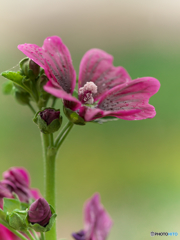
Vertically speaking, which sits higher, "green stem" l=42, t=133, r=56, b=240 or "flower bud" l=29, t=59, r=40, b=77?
"flower bud" l=29, t=59, r=40, b=77

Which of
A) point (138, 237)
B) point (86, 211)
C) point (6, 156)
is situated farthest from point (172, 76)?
point (86, 211)

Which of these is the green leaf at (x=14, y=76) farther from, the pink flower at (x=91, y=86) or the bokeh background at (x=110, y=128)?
the bokeh background at (x=110, y=128)

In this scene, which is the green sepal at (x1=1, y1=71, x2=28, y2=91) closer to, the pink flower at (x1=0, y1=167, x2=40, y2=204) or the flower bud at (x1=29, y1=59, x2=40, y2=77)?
the flower bud at (x1=29, y1=59, x2=40, y2=77)

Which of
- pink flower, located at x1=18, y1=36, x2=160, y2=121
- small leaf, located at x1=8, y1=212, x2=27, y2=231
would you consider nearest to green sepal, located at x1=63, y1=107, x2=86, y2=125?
pink flower, located at x1=18, y1=36, x2=160, y2=121

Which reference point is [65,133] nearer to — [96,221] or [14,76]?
[14,76]

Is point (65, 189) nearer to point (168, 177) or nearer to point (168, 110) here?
point (168, 177)
